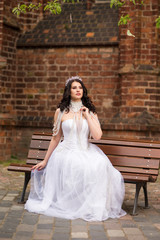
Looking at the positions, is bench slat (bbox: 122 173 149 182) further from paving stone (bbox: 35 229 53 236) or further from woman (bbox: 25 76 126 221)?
paving stone (bbox: 35 229 53 236)

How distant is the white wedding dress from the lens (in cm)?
537

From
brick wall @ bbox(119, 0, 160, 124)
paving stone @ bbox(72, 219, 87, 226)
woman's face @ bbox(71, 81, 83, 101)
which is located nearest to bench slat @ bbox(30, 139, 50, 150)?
woman's face @ bbox(71, 81, 83, 101)

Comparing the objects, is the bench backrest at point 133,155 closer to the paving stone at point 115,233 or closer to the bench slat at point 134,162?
the bench slat at point 134,162

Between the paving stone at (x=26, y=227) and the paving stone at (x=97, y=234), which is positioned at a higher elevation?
the paving stone at (x=97, y=234)

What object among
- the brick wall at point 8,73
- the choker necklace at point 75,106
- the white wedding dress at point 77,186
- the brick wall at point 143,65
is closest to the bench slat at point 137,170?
the white wedding dress at point 77,186

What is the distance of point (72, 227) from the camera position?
4.86 metres

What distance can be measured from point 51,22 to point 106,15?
179 centimetres

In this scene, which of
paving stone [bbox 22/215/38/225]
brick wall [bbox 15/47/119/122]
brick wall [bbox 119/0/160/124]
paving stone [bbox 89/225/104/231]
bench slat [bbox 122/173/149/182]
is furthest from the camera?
brick wall [bbox 15/47/119/122]

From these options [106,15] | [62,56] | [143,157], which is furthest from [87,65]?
[143,157]

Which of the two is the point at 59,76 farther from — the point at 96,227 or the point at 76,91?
the point at 96,227

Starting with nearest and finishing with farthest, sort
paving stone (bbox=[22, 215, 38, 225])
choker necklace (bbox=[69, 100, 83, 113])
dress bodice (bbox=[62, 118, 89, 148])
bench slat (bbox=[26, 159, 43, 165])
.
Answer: paving stone (bbox=[22, 215, 38, 225]), dress bodice (bbox=[62, 118, 89, 148]), choker necklace (bbox=[69, 100, 83, 113]), bench slat (bbox=[26, 159, 43, 165])

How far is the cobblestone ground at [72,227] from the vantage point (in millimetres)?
4484

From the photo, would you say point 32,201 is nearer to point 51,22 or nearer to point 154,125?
point 154,125

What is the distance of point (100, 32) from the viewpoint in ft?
42.4
